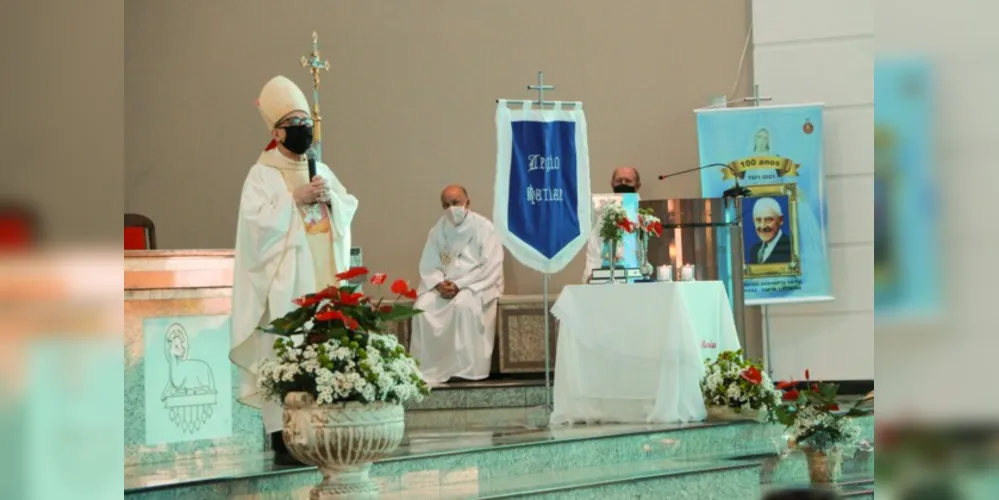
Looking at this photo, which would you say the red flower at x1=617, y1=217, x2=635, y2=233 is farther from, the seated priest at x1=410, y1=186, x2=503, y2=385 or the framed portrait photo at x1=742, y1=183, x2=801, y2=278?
the seated priest at x1=410, y1=186, x2=503, y2=385

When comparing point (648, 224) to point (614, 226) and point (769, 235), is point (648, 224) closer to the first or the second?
point (614, 226)

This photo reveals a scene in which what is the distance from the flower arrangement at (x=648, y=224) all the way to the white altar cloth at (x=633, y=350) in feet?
1.58

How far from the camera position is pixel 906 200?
1.71 ft

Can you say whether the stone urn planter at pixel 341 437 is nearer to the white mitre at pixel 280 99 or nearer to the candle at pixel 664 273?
the white mitre at pixel 280 99

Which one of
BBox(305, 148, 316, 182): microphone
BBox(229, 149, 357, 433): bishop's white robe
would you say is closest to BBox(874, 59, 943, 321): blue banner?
BBox(229, 149, 357, 433): bishop's white robe

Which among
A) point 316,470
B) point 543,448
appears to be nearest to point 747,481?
point 543,448

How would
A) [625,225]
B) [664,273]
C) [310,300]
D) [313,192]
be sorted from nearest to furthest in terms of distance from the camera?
[310,300] → [313,192] → [625,225] → [664,273]

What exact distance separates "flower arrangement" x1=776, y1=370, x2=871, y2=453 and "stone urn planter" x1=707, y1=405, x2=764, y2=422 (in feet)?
5.59

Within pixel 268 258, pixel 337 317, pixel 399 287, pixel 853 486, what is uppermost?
pixel 268 258

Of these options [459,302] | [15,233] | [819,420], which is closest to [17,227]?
[15,233]

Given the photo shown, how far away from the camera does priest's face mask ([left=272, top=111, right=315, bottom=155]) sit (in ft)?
20.5

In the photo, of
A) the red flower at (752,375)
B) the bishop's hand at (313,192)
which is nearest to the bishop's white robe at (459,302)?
the red flower at (752,375)

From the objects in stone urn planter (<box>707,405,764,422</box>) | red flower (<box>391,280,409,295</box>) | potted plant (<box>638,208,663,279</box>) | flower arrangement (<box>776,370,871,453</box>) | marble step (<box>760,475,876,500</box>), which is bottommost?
marble step (<box>760,475,876,500</box>)

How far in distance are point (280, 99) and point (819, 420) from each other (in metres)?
3.05
